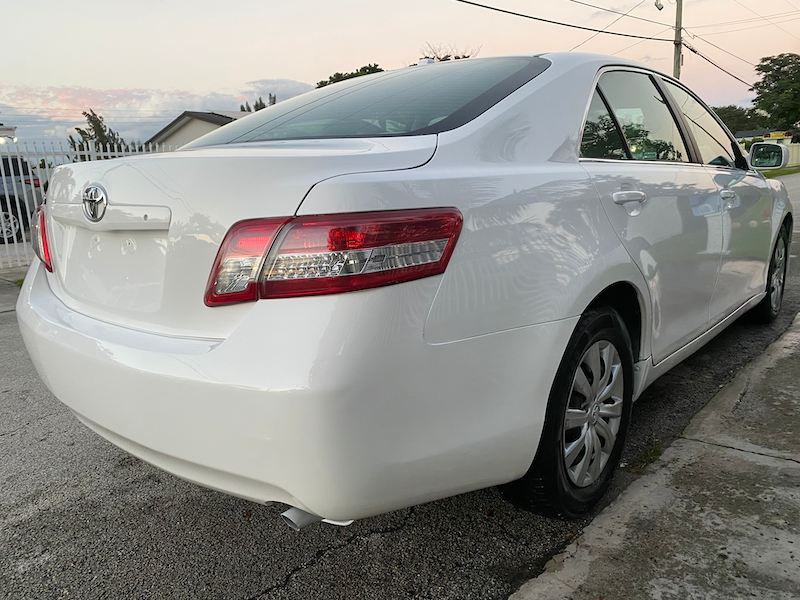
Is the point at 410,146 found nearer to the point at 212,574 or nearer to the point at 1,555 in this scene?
the point at 212,574

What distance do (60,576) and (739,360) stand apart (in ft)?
12.0

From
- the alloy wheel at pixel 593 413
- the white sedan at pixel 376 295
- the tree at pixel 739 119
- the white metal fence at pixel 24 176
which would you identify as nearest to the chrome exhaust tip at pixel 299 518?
the white sedan at pixel 376 295

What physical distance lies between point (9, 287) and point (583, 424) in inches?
313

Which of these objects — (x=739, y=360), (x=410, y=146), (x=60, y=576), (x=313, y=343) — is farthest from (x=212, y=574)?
(x=739, y=360)

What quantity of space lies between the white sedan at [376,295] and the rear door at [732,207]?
2.87 feet

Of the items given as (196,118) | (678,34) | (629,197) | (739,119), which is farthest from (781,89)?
(629,197)

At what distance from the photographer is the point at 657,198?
2422mm

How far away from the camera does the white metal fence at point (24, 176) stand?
9.35m

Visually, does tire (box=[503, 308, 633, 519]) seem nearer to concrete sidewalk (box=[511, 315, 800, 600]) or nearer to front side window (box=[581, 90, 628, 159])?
concrete sidewalk (box=[511, 315, 800, 600])

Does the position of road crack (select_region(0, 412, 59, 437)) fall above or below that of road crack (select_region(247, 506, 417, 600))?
below

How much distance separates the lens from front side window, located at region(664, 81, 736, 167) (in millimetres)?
3188

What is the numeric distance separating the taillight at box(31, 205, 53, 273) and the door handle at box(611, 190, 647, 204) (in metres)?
1.94

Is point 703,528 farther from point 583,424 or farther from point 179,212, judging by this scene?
point 179,212

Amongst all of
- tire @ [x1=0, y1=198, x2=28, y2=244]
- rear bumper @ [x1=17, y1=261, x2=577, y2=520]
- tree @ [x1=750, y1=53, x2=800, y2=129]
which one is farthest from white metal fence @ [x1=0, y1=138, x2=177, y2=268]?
tree @ [x1=750, y1=53, x2=800, y2=129]
